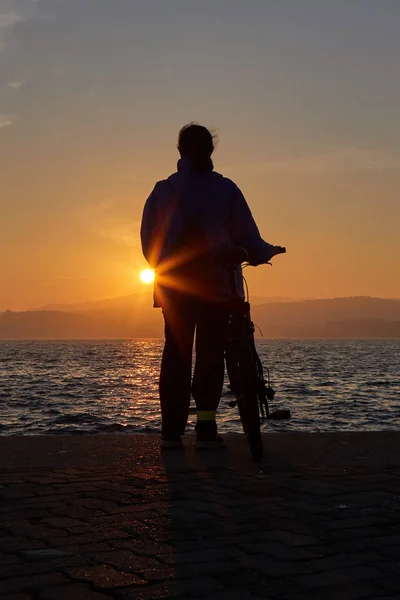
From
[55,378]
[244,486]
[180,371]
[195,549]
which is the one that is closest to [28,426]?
[180,371]

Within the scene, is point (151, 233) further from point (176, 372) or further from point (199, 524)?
point (199, 524)

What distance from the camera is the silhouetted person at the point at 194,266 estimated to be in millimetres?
5543

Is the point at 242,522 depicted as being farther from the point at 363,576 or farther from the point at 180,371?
the point at 180,371

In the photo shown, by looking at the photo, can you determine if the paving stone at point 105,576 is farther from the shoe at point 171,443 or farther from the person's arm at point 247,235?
the person's arm at point 247,235

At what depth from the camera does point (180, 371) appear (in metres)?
5.60

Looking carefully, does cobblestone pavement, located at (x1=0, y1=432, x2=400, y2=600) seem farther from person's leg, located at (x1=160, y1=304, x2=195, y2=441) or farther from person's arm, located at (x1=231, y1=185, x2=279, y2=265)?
person's arm, located at (x1=231, y1=185, x2=279, y2=265)

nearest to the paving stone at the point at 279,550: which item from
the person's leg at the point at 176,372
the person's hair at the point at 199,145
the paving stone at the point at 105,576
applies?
the paving stone at the point at 105,576

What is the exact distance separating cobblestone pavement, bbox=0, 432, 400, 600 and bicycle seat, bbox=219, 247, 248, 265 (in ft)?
4.53

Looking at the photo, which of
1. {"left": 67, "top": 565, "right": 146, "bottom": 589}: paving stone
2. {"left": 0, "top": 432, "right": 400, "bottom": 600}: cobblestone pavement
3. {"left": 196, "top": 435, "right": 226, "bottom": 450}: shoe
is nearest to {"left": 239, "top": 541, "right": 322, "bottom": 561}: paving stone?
{"left": 0, "top": 432, "right": 400, "bottom": 600}: cobblestone pavement

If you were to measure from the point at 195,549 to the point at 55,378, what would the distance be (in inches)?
1561

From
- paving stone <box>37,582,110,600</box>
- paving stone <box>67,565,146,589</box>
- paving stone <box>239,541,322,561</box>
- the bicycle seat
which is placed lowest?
paving stone <box>37,582,110,600</box>

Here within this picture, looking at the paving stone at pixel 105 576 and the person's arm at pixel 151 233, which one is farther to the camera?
the person's arm at pixel 151 233

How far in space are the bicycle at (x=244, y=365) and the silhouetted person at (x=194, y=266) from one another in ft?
0.36

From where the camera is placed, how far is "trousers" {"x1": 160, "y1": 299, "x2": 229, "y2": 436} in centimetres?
556
